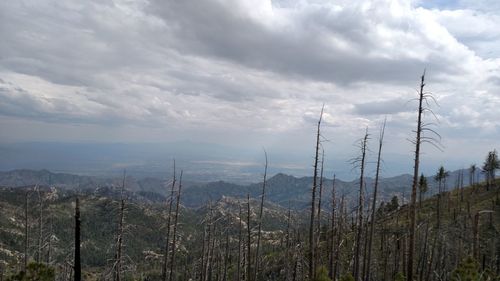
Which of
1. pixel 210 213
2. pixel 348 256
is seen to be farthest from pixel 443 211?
pixel 210 213

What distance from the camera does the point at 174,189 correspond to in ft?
133

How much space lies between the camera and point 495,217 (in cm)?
7238

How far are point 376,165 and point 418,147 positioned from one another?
890cm

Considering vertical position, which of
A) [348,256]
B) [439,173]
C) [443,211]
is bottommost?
[348,256]

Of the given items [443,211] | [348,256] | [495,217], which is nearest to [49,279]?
[348,256]

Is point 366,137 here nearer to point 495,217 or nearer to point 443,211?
point 495,217

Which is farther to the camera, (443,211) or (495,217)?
(443,211)

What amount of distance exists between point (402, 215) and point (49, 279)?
299 feet

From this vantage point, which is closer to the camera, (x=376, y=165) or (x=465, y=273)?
(x=465, y=273)

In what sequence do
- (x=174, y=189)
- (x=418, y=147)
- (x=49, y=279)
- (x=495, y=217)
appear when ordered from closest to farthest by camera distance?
(x=49, y=279) → (x=418, y=147) → (x=174, y=189) → (x=495, y=217)

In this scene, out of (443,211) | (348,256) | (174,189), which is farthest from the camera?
(443,211)

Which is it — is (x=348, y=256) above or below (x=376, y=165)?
below

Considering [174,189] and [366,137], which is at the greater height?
[366,137]

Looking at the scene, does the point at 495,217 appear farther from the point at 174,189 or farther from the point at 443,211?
the point at 174,189
